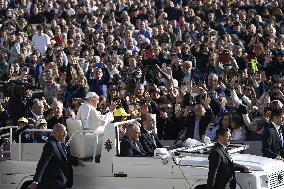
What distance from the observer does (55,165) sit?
1468cm

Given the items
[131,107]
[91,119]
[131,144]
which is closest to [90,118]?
[91,119]

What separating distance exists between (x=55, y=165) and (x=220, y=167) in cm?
302

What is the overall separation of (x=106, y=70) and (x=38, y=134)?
6789 mm

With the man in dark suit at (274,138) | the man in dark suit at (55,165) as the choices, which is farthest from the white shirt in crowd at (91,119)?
the man in dark suit at (274,138)

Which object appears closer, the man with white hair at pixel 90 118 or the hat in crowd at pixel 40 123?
the man with white hair at pixel 90 118

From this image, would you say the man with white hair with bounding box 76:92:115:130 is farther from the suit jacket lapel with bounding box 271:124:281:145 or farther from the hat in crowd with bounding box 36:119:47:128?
the suit jacket lapel with bounding box 271:124:281:145

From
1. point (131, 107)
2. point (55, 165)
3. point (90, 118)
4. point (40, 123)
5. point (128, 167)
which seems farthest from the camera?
point (131, 107)

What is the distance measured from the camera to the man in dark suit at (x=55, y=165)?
1452 centimetres

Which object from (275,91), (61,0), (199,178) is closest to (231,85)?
(275,91)

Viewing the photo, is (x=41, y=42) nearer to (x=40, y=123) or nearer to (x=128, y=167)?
(x=40, y=123)

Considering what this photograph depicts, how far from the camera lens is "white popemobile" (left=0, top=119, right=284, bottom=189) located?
47.0 feet

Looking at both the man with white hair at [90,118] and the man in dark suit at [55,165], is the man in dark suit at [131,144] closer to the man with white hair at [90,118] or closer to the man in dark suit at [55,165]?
the man with white hair at [90,118]

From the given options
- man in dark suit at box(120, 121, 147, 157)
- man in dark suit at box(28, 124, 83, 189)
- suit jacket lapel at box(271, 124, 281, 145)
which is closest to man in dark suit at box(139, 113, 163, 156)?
man in dark suit at box(120, 121, 147, 157)

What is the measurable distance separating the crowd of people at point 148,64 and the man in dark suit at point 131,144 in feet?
1.62
